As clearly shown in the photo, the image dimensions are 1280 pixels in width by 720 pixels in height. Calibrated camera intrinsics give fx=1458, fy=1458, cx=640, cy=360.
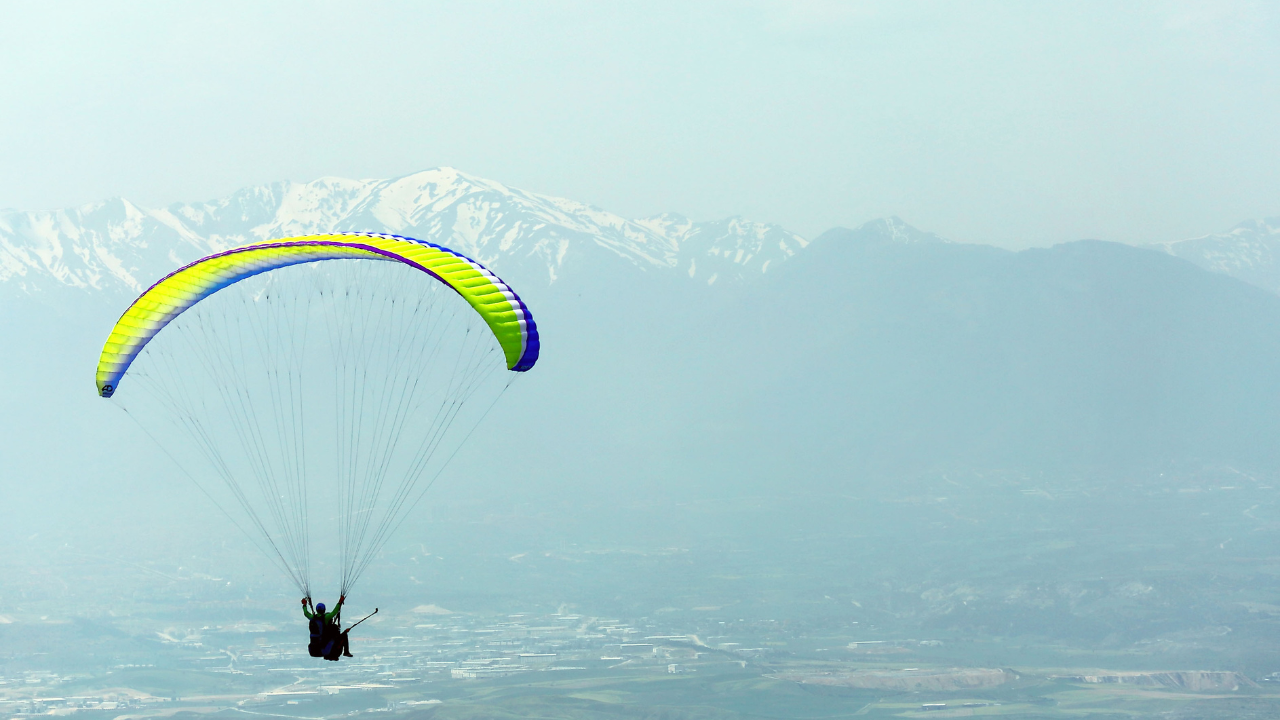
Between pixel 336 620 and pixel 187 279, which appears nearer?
pixel 336 620

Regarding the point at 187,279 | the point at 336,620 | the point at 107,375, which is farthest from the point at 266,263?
the point at 336,620

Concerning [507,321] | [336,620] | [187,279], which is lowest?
[336,620]

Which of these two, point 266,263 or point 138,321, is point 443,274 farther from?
point 138,321

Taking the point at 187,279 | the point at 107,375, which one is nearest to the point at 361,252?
the point at 187,279

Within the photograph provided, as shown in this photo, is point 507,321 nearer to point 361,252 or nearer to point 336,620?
point 361,252

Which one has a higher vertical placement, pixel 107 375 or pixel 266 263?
pixel 266 263

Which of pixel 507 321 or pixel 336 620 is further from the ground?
pixel 507 321

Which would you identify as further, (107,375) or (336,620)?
(107,375)
